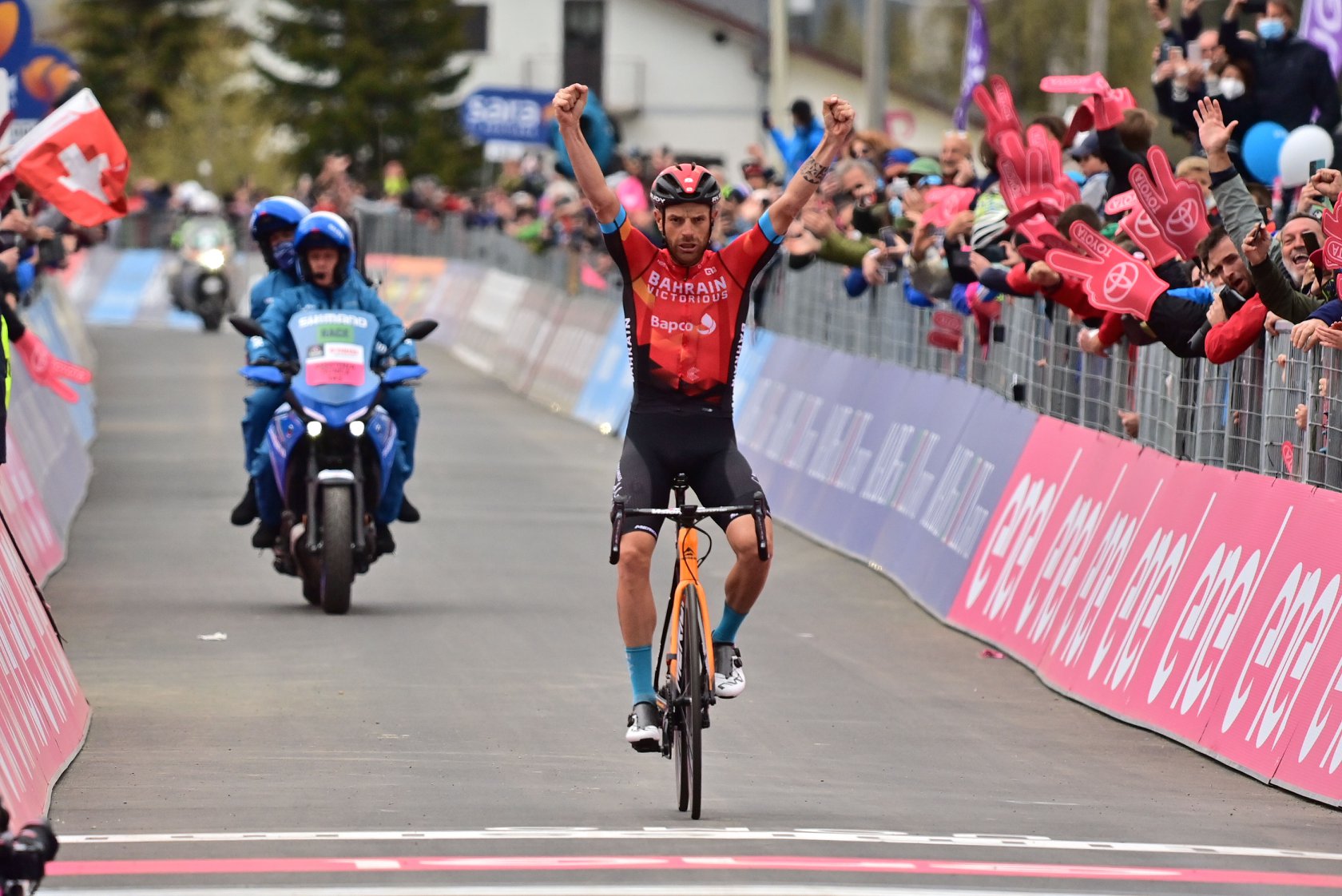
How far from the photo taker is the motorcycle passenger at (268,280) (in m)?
16.3

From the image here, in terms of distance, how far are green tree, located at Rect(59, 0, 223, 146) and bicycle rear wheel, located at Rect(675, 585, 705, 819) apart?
304ft

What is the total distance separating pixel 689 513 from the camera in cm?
1006

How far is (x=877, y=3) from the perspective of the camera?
28859 mm

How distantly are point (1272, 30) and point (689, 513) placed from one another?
24.5 ft

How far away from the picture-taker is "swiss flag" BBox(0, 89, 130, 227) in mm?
14039

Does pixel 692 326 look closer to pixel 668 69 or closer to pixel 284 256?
pixel 284 256

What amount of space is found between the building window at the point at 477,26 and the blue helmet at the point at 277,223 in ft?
262

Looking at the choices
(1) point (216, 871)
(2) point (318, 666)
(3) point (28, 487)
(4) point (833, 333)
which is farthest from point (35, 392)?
(1) point (216, 871)

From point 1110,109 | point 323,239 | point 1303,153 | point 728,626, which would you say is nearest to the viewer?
point 728,626

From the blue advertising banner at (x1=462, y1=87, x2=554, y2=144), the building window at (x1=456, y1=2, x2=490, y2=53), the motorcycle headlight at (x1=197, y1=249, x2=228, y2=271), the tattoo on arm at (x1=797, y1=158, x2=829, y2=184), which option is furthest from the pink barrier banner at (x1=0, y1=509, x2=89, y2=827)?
the building window at (x1=456, y1=2, x2=490, y2=53)

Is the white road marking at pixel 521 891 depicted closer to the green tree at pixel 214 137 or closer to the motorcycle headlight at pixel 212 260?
the motorcycle headlight at pixel 212 260

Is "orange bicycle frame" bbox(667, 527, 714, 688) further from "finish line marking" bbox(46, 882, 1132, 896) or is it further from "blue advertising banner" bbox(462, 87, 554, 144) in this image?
"blue advertising banner" bbox(462, 87, 554, 144)

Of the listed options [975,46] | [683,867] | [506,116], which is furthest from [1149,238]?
[506,116]

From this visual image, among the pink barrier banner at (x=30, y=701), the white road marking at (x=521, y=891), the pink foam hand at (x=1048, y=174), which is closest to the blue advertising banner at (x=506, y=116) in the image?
the pink foam hand at (x=1048, y=174)
